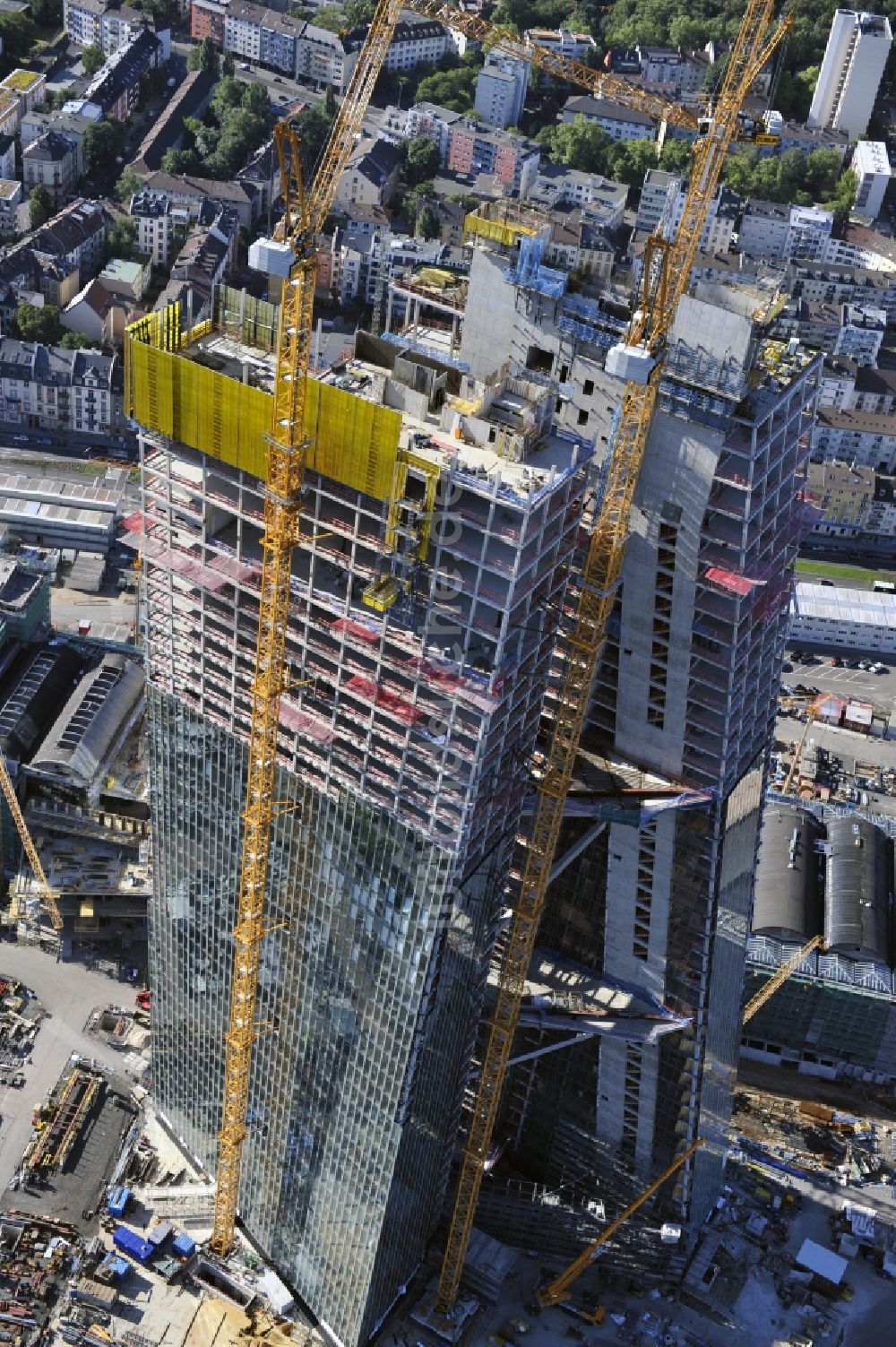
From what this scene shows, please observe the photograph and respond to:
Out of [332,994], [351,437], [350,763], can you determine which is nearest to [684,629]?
[350,763]

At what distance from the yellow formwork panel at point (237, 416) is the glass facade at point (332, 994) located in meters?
32.6

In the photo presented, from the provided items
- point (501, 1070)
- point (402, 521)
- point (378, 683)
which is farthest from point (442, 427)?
point (501, 1070)

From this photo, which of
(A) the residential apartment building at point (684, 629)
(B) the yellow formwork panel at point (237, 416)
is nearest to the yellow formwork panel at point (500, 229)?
(A) the residential apartment building at point (684, 629)

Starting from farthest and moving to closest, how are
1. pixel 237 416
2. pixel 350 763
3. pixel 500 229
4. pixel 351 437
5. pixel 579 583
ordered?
pixel 579 583 → pixel 350 763 → pixel 500 229 → pixel 237 416 → pixel 351 437

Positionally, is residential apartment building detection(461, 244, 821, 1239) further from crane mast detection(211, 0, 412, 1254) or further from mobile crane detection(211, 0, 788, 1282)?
crane mast detection(211, 0, 412, 1254)

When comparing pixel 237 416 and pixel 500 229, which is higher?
pixel 500 229

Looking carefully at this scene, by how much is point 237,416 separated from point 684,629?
152 feet

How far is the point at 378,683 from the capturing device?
150 metres

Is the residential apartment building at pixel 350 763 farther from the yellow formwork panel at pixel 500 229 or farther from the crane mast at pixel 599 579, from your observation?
the yellow formwork panel at pixel 500 229

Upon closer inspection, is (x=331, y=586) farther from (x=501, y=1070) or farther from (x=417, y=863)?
(x=501, y=1070)

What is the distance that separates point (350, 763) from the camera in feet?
515

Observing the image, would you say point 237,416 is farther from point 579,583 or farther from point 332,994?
point 332,994

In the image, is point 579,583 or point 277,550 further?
point 579,583

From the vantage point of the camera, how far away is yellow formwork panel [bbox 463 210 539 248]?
15262cm
